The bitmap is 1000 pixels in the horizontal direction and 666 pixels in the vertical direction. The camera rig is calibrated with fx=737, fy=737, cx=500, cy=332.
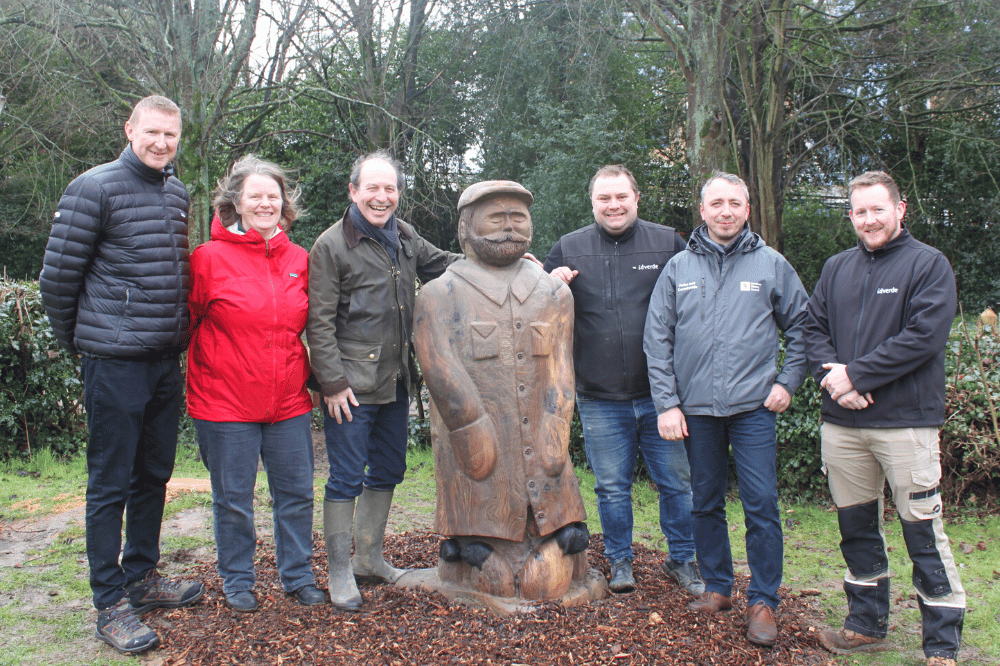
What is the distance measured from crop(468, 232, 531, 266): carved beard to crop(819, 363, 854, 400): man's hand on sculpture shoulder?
1.51 meters

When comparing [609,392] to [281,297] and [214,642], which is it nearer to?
[281,297]

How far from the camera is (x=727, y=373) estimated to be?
3.40 meters

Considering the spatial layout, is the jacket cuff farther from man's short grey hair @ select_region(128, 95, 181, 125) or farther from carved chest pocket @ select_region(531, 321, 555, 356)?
man's short grey hair @ select_region(128, 95, 181, 125)

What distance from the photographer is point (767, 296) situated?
3486 mm

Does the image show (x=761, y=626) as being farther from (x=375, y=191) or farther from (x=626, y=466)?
(x=375, y=191)

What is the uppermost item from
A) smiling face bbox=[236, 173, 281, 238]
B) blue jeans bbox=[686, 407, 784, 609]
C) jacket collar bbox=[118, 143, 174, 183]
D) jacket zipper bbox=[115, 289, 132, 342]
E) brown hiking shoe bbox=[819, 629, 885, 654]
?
jacket collar bbox=[118, 143, 174, 183]

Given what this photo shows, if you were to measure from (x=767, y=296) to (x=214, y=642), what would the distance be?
2.99 metres

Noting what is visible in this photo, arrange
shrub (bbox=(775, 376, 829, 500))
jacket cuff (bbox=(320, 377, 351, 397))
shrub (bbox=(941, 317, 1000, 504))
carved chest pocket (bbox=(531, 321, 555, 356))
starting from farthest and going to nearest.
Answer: shrub (bbox=(775, 376, 829, 500)) < shrub (bbox=(941, 317, 1000, 504)) < carved chest pocket (bbox=(531, 321, 555, 356)) < jacket cuff (bbox=(320, 377, 351, 397))

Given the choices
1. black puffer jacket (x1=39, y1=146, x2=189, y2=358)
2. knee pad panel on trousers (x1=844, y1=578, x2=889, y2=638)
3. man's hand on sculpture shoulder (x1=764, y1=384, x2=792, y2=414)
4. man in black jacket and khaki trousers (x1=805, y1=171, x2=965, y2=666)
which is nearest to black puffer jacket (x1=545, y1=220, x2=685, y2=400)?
man's hand on sculpture shoulder (x1=764, y1=384, x2=792, y2=414)

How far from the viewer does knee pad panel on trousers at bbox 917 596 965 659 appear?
124 inches

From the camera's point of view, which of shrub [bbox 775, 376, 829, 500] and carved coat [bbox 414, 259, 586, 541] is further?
shrub [bbox 775, 376, 829, 500]

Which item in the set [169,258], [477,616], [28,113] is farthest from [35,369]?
[28,113]

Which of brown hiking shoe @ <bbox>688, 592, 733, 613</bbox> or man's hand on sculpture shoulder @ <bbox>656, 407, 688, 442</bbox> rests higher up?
man's hand on sculpture shoulder @ <bbox>656, 407, 688, 442</bbox>

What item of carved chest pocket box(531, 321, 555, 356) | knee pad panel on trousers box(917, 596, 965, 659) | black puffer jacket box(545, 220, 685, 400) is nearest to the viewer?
knee pad panel on trousers box(917, 596, 965, 659)
